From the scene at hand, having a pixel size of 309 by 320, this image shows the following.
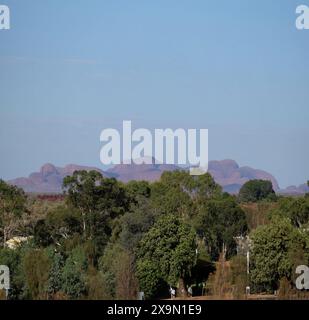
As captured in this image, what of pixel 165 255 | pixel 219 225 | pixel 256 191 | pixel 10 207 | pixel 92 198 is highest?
pixel 256 191

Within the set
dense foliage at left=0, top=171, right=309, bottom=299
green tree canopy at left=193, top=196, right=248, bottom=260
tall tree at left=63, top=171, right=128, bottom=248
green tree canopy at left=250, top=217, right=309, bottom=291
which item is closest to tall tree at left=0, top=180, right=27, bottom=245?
dense foliage at left=0, top=171, right=309, bottom=299

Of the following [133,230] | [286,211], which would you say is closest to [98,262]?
[133,230]

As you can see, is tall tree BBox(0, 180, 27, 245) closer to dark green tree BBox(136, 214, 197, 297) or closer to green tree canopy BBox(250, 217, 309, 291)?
dark green tree BBox(136, 214, 197, 297)

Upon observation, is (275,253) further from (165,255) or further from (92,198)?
(92,198)

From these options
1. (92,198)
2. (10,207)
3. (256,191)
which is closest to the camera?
(92,198)

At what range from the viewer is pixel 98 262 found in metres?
13.7

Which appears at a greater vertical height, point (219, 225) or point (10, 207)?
point (10, 207)

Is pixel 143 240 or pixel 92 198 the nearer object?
pixel 143 240

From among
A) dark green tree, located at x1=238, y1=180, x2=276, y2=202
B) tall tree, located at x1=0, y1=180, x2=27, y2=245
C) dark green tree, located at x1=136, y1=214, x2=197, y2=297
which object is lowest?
dark green tree, located at x1=136, y1=214, x2=197, y2=297

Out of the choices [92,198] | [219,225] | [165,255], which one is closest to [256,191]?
[219,225]

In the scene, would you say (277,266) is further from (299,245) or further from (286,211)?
(286,211)

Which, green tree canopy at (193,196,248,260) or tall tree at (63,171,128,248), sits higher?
tall tree at (63,171,128,248)

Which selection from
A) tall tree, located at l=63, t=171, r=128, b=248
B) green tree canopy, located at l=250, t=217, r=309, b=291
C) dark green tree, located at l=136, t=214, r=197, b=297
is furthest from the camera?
tall tree, located at l=63, t=171, r=128, b=248
